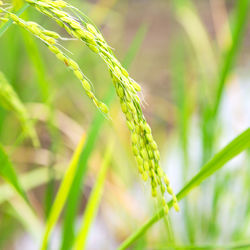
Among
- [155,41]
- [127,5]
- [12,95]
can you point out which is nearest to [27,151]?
[12,95]

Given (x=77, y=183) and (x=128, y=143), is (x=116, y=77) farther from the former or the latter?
(x=128, y=143)

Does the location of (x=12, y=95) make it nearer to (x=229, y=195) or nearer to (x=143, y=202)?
(x=229, y=195)

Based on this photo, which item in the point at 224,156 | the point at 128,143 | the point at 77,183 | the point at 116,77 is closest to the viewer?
the point at 116,77

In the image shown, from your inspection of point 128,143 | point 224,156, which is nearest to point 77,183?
point 224,156

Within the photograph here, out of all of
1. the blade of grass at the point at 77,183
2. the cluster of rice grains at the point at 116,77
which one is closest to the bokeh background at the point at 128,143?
the blade of grass at the point at 77,183

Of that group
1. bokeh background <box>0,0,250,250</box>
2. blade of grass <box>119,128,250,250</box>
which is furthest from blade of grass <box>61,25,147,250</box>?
blade of grass <box>119,128,250,250</box>

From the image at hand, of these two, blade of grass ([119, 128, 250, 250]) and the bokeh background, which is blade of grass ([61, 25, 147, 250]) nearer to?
the bokeh background
